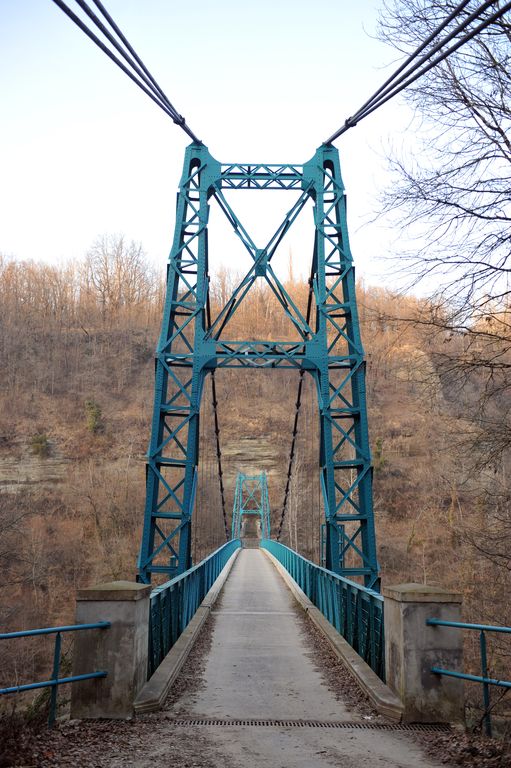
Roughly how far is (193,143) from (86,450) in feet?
149

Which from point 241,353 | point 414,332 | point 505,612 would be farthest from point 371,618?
point 505,612

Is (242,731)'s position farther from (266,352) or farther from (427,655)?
(266,352)

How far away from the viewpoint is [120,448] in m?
58.2

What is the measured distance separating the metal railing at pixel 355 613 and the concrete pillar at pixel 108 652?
7.65 feet

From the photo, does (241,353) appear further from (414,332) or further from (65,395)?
(65,395)

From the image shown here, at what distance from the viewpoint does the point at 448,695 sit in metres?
5.38

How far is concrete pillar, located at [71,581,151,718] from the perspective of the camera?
5340mm

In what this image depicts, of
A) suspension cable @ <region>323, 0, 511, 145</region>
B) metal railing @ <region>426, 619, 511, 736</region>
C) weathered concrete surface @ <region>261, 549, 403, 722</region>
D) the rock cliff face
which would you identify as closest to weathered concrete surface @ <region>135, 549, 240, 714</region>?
weathered concrete surface @ <region>261, 549, 403, 722</region>

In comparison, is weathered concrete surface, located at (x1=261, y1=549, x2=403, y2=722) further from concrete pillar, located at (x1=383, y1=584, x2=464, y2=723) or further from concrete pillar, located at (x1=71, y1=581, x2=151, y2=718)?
concrete pillar, located at (x1=71, y1=581, x2=151, y2=718)

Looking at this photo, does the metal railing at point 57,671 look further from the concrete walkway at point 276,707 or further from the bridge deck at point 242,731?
Result: the concrete walkway at point 276,707

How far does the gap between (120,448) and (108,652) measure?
53.8 m

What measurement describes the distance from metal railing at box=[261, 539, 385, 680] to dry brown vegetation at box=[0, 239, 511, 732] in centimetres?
634

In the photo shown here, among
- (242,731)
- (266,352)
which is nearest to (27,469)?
(266,352)

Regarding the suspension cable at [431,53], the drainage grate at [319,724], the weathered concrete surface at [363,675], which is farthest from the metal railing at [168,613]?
the suspension cable at [431,53]
